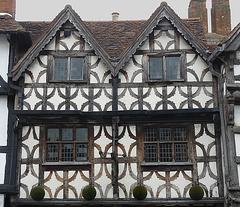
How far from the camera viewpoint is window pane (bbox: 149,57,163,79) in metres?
14.0

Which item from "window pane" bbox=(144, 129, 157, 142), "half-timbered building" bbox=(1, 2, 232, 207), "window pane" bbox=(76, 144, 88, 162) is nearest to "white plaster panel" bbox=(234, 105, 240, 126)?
"half-timbered building" bbox=(1, 2, 232, 207)

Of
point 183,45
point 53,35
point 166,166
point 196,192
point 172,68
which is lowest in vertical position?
point 196,192

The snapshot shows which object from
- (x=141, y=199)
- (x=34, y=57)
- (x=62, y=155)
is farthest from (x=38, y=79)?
(x=141, y=199)

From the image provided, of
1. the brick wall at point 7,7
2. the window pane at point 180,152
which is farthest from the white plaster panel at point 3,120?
the window pane at point 180,152

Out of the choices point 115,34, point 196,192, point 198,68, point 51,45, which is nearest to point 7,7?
point 51,45

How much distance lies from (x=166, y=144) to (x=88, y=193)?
311cm

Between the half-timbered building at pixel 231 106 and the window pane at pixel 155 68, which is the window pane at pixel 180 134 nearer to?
the half-timbered building at pixel 231 106

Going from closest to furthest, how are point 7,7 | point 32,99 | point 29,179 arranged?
1. point 29,179
2. point 32,99
3. point 7,7

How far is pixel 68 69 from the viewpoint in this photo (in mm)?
14117

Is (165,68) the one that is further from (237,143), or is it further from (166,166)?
(237,143)

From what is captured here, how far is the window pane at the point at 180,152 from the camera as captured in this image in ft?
44.0

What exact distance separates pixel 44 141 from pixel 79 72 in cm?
271

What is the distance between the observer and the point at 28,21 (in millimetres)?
16672

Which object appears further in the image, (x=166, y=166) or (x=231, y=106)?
(x=166, y=166)
